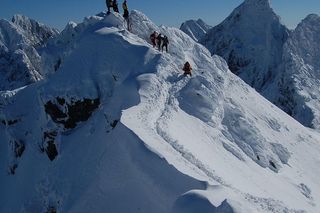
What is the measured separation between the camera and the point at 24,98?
4500cm

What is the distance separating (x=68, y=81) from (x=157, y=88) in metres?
6.54

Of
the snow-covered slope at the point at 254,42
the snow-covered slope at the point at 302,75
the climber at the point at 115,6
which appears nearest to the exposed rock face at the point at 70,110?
the climber at the point at 115,6

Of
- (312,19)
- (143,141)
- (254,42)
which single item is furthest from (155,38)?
(254,42)

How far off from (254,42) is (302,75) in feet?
145

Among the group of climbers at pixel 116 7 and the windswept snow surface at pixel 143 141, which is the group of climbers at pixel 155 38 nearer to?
the group of climbers at pixel 116 7

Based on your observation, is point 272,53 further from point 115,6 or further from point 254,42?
point 115,6

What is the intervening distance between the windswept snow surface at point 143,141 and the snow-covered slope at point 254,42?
13288cm

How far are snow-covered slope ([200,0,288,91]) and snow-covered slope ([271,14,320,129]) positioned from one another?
1814 centimetres

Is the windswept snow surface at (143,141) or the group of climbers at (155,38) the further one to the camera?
the group of climbers at (155,38)

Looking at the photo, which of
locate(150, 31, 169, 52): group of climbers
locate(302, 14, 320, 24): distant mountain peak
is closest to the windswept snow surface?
locate(150, 31, 169, 52): group of climbers

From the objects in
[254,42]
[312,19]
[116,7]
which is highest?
[312,19]

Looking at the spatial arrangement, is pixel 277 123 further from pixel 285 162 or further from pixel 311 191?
pixel 311 191

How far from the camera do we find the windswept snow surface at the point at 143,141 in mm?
22672

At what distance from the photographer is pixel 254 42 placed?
184 metres
